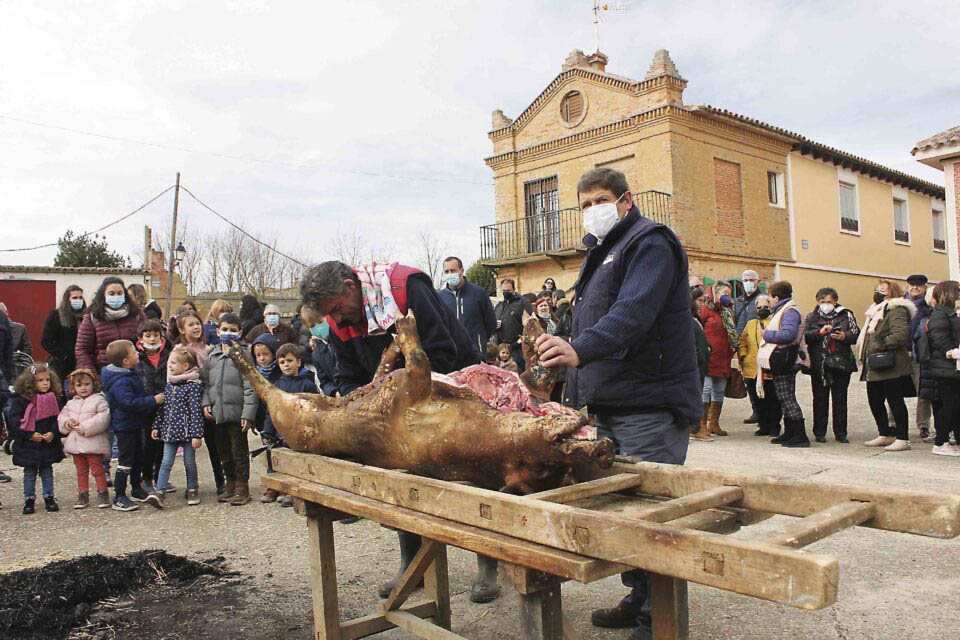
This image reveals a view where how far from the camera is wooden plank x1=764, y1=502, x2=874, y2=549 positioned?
1770 millimetres

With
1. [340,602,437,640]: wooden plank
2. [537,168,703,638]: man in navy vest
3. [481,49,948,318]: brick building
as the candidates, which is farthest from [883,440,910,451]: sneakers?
[481,49,948,318]: brick building

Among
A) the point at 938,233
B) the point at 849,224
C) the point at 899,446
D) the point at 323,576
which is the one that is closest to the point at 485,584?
the point at 323,576

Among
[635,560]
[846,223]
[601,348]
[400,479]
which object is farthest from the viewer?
[846,223]

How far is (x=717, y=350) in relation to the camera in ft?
29.1

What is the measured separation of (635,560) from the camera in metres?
1.75

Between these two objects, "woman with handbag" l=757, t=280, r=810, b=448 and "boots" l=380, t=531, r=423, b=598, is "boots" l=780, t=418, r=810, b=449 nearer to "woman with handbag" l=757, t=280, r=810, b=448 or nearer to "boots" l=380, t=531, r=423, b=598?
"woman with handbag" l=757, t=280, r=810, b=448

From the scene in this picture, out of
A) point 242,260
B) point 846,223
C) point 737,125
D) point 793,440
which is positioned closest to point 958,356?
point 793,440

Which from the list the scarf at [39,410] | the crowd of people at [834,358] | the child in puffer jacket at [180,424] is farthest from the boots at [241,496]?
the crowd of people at [834,358]

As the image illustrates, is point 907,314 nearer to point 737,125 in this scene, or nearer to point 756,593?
point 756,593

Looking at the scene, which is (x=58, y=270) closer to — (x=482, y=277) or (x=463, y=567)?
(x=482, y=277)

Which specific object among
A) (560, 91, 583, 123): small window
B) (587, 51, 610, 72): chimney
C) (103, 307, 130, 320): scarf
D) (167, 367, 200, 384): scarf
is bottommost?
(167, 367, 200, 384): scarf

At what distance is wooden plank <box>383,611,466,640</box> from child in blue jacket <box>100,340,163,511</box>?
12.5 ft

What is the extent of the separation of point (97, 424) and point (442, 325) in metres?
3.96

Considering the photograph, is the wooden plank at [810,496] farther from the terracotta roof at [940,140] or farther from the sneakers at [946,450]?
the terracotta roof at [940,140]
